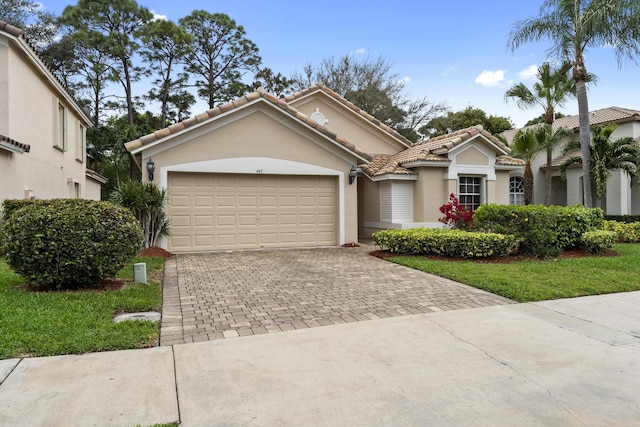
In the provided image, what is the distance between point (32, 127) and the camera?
40.6ft

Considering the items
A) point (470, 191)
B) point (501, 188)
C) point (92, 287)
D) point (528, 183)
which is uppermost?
point (528, 183)

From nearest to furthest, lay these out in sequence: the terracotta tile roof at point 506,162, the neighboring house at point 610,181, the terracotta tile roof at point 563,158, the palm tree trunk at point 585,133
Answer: the palm tree trunk at point 585,133 < the terracotta tile roof at point 506,162 < the neighboring house at point 610,181 < the terracotta tile roof at point 563,158

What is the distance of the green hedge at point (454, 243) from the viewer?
1034 cm

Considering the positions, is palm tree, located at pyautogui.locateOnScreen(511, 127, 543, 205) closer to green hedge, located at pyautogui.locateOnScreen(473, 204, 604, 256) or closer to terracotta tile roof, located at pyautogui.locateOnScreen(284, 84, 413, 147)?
terracotta tile roof, located at pyautogui.locateOnScreen(284, 84, 413, 147)

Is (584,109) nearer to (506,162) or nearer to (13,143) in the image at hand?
(506,162)

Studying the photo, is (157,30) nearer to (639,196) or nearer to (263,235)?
(263,235)

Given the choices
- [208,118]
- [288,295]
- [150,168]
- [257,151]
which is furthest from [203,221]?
[288,295]

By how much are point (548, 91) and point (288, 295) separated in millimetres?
19172

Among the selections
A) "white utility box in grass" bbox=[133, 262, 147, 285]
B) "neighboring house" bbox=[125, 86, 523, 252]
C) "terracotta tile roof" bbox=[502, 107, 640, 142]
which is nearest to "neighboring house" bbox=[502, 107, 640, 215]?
"terracotta tile roof" bbox=[502, 107, 640, 142]

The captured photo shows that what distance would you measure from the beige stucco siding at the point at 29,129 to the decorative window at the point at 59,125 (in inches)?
4.6

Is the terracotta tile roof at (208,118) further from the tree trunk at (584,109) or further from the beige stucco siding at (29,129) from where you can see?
the tree trunk at (584,109)

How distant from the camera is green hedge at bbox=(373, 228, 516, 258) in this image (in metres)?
10.3

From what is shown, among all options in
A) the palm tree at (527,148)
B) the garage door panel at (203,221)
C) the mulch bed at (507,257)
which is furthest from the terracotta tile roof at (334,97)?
the mulch bed at (507,257)

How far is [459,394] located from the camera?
136 inches
